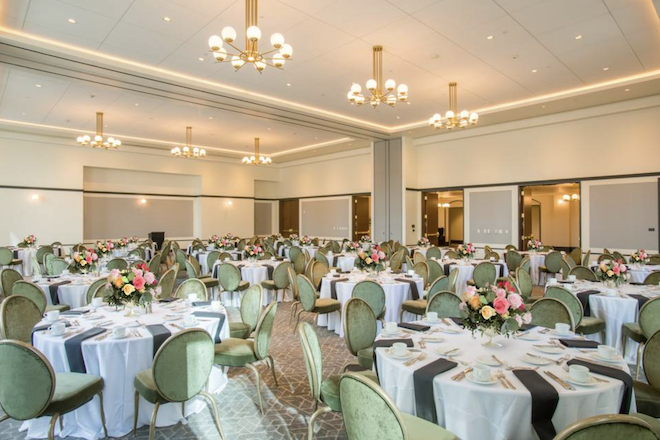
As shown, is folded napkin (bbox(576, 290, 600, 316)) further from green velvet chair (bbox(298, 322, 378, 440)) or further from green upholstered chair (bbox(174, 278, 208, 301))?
green upholstered chair (bbox(174, 278, 208, 301))

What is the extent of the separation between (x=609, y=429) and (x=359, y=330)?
229 cm

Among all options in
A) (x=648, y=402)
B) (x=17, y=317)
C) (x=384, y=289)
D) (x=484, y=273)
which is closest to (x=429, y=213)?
(x=484, y=273)

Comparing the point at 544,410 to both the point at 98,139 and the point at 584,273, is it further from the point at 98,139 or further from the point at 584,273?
the point at 98,139

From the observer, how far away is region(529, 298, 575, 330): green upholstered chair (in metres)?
3.79

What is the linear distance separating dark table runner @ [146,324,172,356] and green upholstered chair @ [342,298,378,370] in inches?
63.3

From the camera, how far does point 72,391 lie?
2865 millimetres

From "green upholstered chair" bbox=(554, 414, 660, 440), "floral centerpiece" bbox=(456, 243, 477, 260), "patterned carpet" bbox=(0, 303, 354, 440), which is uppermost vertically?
"floral centerpiece" bbox=(456, 243, 477, 260)

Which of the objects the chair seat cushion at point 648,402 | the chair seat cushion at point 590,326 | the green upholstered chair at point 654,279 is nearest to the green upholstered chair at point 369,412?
the chair seat cushion at point 648,402

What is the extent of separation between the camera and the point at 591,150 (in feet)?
34.9

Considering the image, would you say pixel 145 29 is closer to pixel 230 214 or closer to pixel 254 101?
pixel 254 101

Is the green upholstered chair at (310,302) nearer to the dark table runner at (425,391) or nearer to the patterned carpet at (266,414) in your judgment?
the patterned carpet at (266,414)

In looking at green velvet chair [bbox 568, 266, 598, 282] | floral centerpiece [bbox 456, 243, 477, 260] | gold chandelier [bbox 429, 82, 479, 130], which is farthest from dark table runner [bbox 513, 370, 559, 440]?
floral centerpiece [bbox 456, 243, 477, 260]

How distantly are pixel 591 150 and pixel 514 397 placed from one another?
10.9 meters

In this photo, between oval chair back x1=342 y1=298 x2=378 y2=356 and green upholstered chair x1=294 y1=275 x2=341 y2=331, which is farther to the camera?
green upholstered chair x1=294 y1=275 x2=341 y2=331
